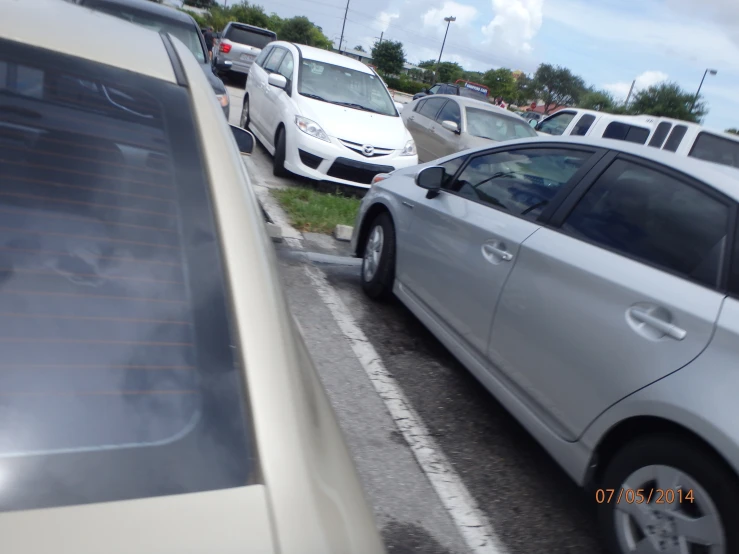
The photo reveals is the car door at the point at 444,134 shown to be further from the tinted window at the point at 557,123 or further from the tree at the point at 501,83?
the tree at the point at 501,83

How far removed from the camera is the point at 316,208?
7.09 metres

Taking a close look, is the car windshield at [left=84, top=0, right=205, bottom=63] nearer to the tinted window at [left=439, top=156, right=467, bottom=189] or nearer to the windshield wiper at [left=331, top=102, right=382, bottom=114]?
the windshield wiper at [left=331, top=102, right=382, bottom=114]

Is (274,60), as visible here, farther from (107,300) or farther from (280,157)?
(107,300)

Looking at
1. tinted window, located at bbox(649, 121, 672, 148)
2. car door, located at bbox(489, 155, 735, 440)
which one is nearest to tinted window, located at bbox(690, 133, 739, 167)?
tinted window, located at bbox(649, 121, 672, 148)

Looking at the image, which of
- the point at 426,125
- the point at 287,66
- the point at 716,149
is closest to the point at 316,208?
the point at 287,66

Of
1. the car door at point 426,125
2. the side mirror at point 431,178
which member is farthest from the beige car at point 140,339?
the car door at point 426,125

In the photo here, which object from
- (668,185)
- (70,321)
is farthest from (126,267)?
(668,185)

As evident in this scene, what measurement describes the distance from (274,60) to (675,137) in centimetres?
661

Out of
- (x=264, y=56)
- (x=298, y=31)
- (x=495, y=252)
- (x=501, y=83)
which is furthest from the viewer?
(x=501, y=83)

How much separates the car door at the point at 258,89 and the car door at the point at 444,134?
299 centimetres

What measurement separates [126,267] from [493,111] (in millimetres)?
10439

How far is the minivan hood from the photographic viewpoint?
8.10m

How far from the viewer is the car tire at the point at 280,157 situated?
8273mm

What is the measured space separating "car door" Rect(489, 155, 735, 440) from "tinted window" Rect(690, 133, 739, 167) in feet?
27.1
